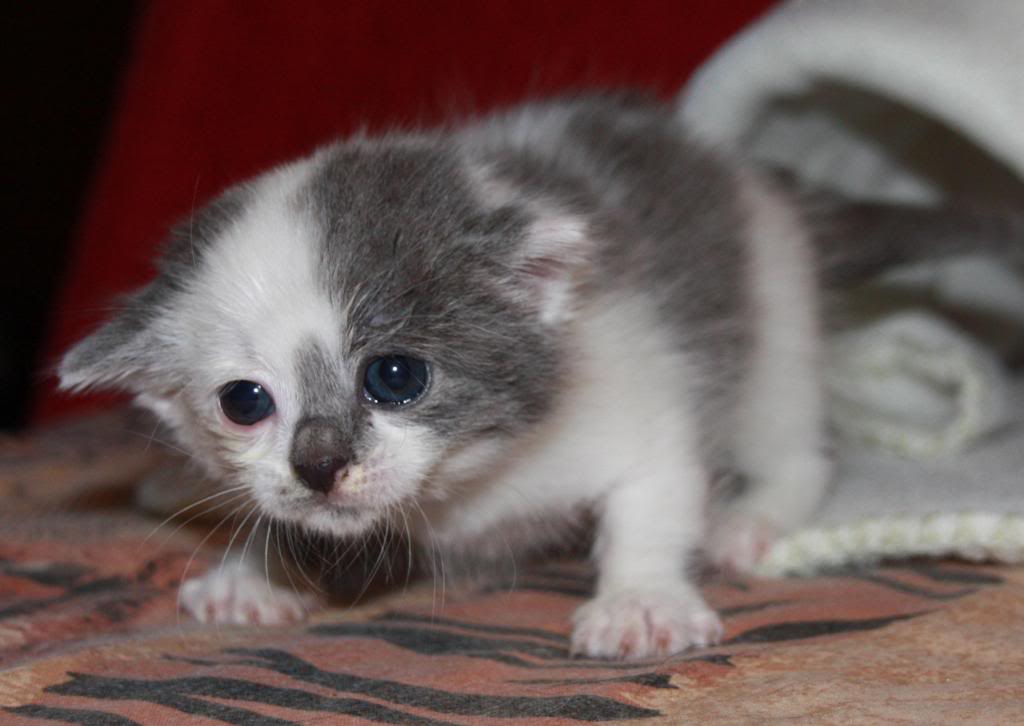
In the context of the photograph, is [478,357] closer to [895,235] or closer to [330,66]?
[895,235]

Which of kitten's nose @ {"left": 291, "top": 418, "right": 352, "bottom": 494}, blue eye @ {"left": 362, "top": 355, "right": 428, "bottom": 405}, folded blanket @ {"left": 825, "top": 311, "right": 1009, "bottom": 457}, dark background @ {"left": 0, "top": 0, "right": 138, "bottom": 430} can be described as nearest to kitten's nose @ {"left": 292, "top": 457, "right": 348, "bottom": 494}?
kitten's nose @ {"left": 291, "top": 418, "right": 352, "bottom": 494}

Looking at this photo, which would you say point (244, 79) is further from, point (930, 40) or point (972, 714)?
point (972, 714)

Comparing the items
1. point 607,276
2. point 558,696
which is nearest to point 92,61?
point 607,276

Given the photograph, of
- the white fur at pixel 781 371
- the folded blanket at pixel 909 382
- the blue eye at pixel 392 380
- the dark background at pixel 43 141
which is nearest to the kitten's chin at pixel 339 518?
the blue eye at pixel 392 380

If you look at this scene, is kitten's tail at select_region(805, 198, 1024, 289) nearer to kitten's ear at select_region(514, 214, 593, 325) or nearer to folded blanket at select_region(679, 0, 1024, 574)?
folded blanket at select_region(679, 0, 1024, 574)

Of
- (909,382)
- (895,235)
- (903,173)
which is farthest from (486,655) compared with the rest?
(903,173)

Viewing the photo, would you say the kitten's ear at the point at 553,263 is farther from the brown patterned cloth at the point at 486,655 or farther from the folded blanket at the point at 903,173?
the folded blanket at the point at 903,173
